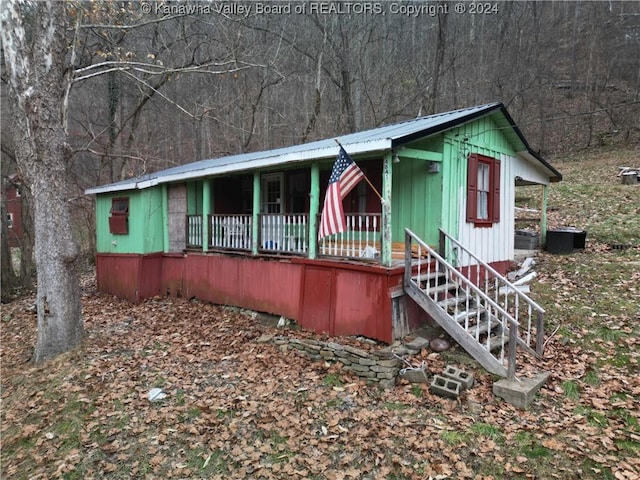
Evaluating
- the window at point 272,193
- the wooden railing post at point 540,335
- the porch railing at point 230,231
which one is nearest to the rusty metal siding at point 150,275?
the porch railing at point 230,231

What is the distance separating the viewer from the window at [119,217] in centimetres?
1082

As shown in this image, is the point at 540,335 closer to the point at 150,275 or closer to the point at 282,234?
the point at 282,234

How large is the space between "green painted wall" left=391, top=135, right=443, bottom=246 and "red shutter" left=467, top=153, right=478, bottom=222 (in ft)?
2.88

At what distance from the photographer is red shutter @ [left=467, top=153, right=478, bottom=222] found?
24.2 feet

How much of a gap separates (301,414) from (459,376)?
2.01m

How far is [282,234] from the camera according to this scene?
775cm

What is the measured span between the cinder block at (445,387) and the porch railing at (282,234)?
3.13 metres

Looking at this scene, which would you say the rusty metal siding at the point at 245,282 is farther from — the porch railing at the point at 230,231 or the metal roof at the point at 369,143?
the metal roof at the point at 369,143

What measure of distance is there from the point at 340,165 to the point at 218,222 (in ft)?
14.2

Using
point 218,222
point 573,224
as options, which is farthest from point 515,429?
point 573,224

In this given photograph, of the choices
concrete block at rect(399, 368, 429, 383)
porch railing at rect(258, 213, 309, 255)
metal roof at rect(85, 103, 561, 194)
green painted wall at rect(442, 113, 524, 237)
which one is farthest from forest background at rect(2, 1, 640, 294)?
concrete block at rect(399, 368, 429, 383)

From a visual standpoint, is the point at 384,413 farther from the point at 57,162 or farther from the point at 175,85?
the point at 175,85

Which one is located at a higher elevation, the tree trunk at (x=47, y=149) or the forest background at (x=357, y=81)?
the forest background at (x=357, y=81)

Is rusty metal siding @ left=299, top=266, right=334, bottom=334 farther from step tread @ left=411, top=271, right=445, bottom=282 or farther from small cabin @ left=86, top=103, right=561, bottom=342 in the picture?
step tread @ left=411, top=271, right=445, bottom=282
